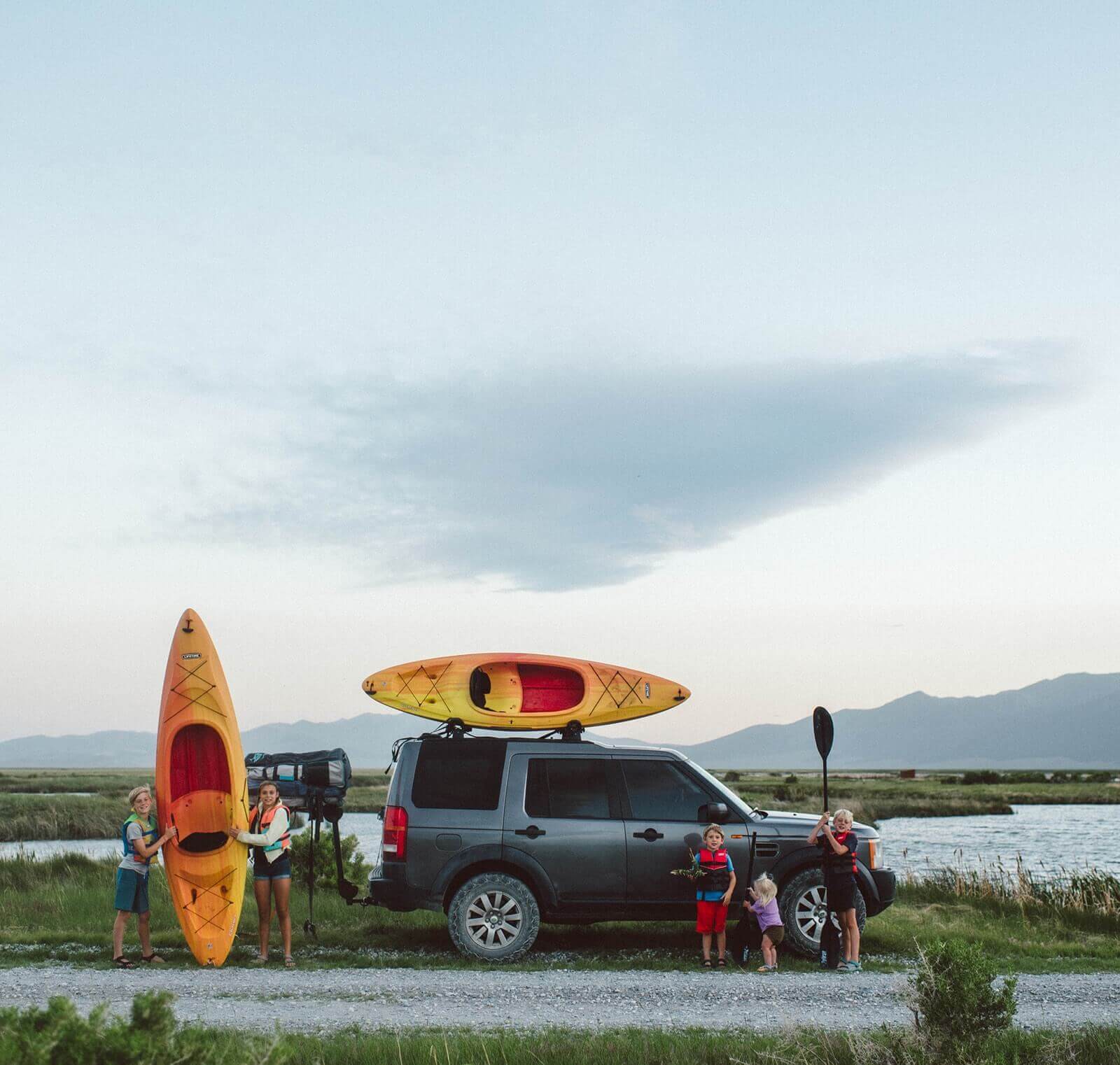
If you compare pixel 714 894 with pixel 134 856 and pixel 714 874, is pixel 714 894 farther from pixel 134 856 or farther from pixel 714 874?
pixel 134 856

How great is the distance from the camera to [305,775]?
11906 millimetres

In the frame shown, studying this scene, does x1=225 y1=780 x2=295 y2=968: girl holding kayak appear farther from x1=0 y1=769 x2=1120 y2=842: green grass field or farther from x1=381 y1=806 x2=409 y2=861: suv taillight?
x1=0 y1=769 x2=1120 y2=842: green grass field

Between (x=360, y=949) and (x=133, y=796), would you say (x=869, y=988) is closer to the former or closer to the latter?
(x=360, y=949)

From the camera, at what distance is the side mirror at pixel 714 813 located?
10.8 metres

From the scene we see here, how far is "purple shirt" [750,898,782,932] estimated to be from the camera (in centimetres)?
1041

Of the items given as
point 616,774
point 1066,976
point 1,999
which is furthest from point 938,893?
point 1,999

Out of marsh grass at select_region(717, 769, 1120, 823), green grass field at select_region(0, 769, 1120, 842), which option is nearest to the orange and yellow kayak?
green grass field at select_region(0, 769, 1120, 842)

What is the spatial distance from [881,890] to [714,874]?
1849 mm

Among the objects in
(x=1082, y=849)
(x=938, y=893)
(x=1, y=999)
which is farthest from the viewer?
(x=1082, y=849)

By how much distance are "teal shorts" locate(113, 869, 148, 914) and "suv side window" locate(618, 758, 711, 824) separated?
4655 millimetres

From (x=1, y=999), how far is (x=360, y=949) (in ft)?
12.5

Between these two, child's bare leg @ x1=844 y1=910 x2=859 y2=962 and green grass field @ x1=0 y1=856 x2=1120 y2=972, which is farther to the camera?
green grass field @ x1=0 y1=856 x2=1120 y2=972

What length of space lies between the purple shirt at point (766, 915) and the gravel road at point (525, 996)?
0.50 metres

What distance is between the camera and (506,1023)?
7.89 m
